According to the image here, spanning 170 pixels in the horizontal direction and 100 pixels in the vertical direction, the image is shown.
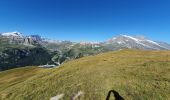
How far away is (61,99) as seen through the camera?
1374 inches

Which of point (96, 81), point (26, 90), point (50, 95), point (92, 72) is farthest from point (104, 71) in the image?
point (26, 90)

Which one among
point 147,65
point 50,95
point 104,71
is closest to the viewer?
point 50,95

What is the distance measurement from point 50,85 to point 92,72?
347 inches

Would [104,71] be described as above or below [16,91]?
above

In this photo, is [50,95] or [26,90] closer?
[50,95]

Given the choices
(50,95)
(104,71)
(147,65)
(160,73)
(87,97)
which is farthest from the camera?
(147,65)

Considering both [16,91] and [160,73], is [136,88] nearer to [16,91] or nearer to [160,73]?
[160,73]

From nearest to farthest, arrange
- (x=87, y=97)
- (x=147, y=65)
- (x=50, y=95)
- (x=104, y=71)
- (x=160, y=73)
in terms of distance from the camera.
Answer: (x=87, y=97) → (x=50, y=95) → (x=160, y=73) → (x=104, y=71) → (x=147, y=65)

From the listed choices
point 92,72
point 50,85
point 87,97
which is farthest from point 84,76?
point 87,97

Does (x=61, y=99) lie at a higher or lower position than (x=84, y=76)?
lower

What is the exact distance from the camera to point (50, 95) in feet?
122

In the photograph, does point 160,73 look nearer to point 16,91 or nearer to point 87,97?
point 87,97

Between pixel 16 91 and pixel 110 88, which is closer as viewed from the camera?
pixel 110 88

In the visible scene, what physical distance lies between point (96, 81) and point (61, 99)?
24.4 ft
